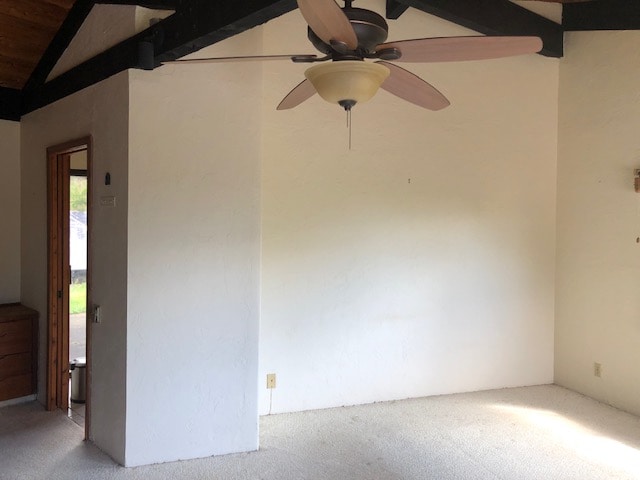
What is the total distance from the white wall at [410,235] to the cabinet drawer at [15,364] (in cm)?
178

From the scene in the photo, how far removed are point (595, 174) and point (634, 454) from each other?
2112 millimetres

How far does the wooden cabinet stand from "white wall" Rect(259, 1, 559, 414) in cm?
174

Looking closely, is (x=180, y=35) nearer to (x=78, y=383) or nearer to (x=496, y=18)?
(x=496, y=18)

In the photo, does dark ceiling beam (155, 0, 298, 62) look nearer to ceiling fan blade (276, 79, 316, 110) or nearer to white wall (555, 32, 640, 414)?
ceiling fan blade (276, 79, 316, 110)

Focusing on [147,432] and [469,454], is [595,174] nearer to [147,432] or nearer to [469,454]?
[469,454]

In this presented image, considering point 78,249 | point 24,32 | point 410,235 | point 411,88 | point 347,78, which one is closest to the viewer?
point 347,78

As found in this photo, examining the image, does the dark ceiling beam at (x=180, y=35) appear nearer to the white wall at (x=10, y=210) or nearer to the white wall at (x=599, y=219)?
the white wall at (x=10, y=210)

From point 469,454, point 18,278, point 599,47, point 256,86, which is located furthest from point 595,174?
point 18,278

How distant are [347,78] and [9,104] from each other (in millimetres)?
3574

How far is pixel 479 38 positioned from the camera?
1.69 metres

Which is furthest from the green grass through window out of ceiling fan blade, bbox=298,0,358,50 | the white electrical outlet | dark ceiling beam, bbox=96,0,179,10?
ceiling fan blade, bbox=298,0,358,50

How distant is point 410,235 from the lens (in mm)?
4094

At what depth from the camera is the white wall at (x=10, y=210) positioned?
410 cm

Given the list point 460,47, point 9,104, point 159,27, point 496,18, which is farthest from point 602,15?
point 9,104
